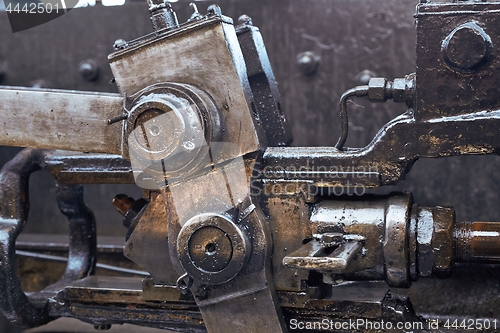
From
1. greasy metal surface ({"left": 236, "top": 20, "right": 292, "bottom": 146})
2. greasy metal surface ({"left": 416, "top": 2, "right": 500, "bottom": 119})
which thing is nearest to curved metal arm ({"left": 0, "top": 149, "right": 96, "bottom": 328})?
greasy metal surface ({"left": 236, "top": 20, "right": 292, "bottom": 146})

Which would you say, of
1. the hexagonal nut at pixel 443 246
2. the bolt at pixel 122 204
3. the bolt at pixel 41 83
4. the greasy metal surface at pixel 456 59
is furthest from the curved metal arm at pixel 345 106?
the bolt at pixel 41 83

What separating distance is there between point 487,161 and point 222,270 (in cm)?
96

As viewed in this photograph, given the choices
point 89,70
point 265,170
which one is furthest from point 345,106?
point 89,70

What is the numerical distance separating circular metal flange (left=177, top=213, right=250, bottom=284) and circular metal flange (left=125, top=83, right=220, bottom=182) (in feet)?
0.42

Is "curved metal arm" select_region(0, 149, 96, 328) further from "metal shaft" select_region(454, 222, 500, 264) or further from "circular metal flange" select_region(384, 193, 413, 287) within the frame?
"metal shaft" select_region(454, 222, 500, 264)

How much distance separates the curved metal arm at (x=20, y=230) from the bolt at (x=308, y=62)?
0.76 m

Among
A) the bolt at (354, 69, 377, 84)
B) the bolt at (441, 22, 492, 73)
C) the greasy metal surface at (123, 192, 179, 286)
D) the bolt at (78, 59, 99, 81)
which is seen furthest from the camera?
the bolt at (78, 59, 99, 81)

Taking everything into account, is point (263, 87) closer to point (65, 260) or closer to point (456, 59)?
point (456, 59)

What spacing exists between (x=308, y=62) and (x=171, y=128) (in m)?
0.76

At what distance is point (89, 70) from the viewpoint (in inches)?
73.9

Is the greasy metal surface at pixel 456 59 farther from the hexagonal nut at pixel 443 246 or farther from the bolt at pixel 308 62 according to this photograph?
the bolt at pixel 308 62

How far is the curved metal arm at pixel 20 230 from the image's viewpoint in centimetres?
132

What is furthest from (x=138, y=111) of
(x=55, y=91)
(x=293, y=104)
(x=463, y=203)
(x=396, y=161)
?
(x=463, y=203)

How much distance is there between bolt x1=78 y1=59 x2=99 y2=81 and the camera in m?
1.88
